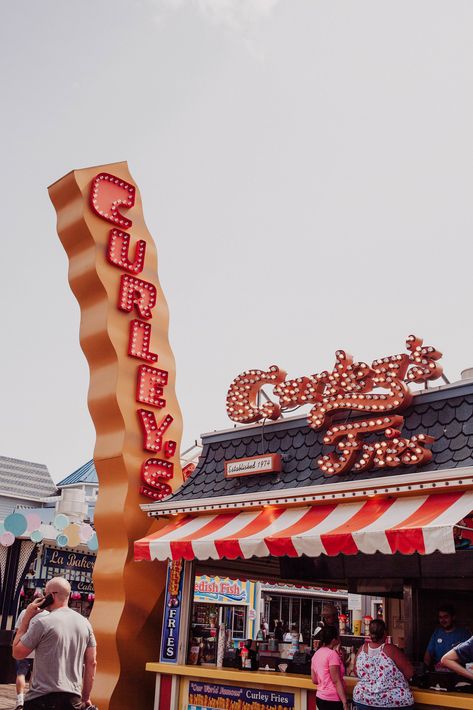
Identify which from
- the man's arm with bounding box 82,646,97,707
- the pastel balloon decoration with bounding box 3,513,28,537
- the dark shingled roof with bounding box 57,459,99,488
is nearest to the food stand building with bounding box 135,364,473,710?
the man's arm with bounding box 82,646,97,707

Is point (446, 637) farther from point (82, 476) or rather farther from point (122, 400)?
point (82, 476)

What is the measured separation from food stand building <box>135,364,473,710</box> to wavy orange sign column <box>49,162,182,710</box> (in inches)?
38.1

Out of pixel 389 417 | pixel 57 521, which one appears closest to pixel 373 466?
pixel 389 417

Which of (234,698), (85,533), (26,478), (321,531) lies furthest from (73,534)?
(26,478)

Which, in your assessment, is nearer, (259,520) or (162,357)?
(259,520)

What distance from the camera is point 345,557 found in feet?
41.5

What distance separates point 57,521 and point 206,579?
1271cm

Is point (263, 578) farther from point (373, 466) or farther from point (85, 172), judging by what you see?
point (85, 172)

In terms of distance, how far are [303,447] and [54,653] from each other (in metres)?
5.65

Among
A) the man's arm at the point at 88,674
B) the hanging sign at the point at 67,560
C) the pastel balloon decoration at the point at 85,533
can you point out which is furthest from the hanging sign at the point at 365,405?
the hanging sign at the point at 67,560

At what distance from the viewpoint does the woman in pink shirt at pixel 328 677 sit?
802cm

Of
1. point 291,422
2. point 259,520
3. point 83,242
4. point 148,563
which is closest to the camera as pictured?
point 259,520

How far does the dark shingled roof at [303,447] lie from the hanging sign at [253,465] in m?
0.11

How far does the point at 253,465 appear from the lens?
10766 mm
